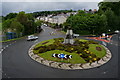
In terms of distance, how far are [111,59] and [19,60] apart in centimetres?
1756

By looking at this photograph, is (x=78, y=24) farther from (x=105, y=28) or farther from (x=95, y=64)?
(x=95, y=64)

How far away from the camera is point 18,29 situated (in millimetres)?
39562

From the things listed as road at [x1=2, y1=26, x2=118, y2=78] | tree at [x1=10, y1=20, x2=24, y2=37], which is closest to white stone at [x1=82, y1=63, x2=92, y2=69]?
road at [x1=2, y1=26, x2=118, y2=78]

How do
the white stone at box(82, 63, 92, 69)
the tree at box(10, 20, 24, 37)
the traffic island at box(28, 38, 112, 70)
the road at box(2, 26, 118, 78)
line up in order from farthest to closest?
the tree at box(10, 20, 24, 37) < the traffic island at box(28, 38, 112, 70) < the white stone at box(82, 63, 92, 69) < the road at box(2, 26, 118, 78)

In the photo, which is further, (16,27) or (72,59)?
(16,27)

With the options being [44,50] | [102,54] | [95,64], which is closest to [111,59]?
[102,54]

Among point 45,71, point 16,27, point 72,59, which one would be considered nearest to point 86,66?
point 72,59

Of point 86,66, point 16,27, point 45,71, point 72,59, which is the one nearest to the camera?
point 45,71

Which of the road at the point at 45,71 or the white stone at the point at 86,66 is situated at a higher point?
the white stone at the point at 86,66

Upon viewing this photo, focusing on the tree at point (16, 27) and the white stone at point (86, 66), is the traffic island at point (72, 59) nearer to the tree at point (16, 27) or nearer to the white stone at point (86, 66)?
the white stone at point (86, 66)

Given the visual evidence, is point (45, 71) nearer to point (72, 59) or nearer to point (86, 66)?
point (72, 59)

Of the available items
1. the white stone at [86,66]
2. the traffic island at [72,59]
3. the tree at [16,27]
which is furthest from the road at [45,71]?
the tree at [16,27]

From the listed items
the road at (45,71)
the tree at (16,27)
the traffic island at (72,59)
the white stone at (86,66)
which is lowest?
the road at (45,71)

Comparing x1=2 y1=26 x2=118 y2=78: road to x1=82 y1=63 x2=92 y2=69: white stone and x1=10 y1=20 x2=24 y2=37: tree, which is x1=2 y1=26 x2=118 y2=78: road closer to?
x1=82 y1=63 x2=92 y2=69: white stone
